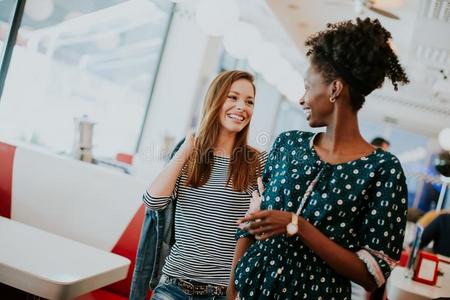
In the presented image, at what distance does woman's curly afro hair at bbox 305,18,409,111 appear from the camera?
102 cm

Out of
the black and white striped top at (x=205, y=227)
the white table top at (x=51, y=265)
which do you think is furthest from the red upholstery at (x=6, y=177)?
the black and white striped top at (x=205, y=227)

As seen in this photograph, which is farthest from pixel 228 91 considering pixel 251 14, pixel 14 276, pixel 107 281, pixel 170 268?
pixel 251 14

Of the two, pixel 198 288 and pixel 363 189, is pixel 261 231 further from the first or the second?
pixel 198 288

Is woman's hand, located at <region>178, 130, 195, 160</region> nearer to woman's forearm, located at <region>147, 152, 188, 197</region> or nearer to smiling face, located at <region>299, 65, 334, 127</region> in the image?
woman's forearm, located at <region>147, 152, 188, 197</region>

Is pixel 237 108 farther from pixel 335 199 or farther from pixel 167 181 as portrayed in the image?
pixel 335 199

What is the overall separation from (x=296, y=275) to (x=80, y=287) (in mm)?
732

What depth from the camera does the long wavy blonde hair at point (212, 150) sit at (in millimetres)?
1718

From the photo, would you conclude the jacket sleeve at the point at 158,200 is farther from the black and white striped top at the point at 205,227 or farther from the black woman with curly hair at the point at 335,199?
the black woman with curly hair at the point at 335,199

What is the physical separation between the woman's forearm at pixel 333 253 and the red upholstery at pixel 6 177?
6.83 ft

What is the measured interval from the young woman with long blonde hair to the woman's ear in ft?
2.35

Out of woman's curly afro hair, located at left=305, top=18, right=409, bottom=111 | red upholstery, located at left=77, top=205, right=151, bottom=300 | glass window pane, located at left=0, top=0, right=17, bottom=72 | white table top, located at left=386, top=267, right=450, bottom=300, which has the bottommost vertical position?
red upholstery, located at left=77, top=205, right=151, bottom=300

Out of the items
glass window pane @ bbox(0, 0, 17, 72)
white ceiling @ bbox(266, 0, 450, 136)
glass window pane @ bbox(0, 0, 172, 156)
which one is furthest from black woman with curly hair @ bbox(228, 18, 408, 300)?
white ceiling @ bbox(266, 0, 450, 136)

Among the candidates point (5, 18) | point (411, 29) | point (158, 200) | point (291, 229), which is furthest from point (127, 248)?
point (411, 29)

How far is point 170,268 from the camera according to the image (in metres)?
1.64
